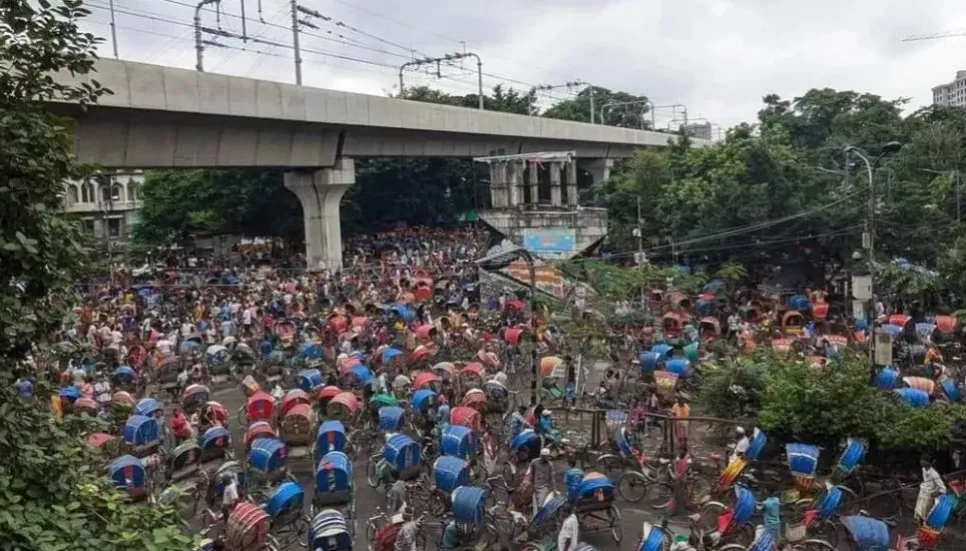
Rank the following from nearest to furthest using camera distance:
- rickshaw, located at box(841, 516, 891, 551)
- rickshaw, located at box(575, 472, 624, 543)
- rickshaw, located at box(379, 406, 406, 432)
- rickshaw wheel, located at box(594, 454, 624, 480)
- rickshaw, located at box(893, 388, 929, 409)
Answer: rickshaw, located at box(841, 516, 891, 551) < rickshaw, located at box(575, 472, 624, 543) < rickshaw wheel, located at box(594, 454, 624, 480) < rickshaw, located at box(893, 388, 929, 409) < rickshaw, located at box(379, 406, 406, 432)

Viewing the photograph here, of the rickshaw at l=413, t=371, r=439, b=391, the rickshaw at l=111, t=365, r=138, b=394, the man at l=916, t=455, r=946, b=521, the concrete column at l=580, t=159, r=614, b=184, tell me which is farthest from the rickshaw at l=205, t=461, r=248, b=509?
the concrete column at l=580, t=159, r=614, b=184

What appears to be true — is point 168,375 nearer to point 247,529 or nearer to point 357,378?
point 357,378

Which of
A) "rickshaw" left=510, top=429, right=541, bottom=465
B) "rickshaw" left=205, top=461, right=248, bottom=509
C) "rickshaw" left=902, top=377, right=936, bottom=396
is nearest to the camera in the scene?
"rickshaw" left=205, top=461, right=248, bottom=509

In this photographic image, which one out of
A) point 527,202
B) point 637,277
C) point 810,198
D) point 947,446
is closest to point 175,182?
point 527,202

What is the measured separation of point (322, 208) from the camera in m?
36.0

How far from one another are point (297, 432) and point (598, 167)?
1887 inches

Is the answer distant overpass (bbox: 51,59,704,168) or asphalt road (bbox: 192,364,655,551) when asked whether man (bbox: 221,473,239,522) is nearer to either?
asphalt road (bbox: 192,364,655,551)

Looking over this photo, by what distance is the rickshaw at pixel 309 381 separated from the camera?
18048 mm

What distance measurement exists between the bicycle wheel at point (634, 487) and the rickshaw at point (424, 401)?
428 cm

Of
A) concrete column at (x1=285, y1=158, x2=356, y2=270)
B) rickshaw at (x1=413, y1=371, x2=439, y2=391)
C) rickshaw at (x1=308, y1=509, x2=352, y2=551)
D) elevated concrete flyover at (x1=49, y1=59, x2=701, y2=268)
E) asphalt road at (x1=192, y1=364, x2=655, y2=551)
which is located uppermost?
elevated concrete flyover at (x1=49, y1=59, x2=701, y2=268)

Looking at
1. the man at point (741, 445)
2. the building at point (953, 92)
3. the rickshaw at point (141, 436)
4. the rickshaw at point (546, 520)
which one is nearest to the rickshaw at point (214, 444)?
the rickshaw at point (141, 436)

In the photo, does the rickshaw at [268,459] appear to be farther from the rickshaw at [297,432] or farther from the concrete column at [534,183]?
the concrete column at [534,183]

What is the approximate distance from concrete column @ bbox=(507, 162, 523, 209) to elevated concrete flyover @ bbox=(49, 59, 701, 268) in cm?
481

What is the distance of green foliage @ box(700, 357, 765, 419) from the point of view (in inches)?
613
